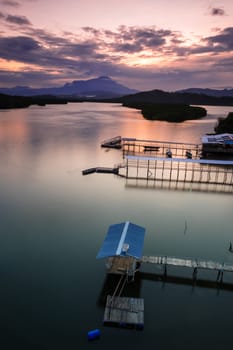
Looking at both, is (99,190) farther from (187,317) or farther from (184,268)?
(187,317)

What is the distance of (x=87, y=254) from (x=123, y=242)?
305cm

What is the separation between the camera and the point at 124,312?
11.2m

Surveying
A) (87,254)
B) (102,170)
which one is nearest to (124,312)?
(87,254)

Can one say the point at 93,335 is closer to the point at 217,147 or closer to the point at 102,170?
the point at 102,170

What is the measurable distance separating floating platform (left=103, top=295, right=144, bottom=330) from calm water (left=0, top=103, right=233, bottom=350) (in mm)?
305

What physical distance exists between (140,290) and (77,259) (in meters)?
4.16

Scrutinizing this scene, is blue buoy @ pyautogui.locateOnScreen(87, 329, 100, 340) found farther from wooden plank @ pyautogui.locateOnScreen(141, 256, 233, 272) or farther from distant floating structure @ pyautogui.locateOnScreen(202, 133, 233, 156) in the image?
distant floating structure @ pyautogui.locateOnScreen(202, 133, 233, 156)

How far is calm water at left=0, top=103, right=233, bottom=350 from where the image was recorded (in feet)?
35.0

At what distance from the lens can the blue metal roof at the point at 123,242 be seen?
42.4ft

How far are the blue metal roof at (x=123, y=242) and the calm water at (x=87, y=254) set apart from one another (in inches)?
66.5

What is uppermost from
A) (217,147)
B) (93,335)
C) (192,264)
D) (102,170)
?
(217,147)

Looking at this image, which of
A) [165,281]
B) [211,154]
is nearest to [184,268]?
[165,281]

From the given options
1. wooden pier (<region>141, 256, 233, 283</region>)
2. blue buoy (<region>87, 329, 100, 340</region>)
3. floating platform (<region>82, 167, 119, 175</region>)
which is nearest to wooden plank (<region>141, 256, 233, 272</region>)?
wooden pier (<region>141, 256, 233, 283</region>)

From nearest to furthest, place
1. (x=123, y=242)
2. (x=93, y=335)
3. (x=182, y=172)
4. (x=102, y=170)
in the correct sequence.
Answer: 1. (x=93, y=335)
2. (x=123, y=242)
3. (x=102, y=170)
4. (x=182, y=172)
